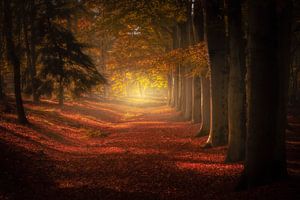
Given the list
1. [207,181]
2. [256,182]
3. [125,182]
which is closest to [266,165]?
[256,182]

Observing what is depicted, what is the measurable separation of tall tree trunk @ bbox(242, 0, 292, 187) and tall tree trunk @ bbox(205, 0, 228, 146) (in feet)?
20.3

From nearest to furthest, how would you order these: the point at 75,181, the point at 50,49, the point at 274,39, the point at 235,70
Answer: the point at 274,39, the point at 75,181, the point at 235,70, the point at 50,49

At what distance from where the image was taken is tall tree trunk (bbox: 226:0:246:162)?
11906mm

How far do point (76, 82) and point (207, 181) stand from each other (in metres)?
22.6

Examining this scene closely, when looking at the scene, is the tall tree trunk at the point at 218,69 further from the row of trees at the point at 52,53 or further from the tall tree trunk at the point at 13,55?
the row of trees at the point at 52,53

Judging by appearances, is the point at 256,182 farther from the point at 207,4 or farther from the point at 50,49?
the point at 50,49

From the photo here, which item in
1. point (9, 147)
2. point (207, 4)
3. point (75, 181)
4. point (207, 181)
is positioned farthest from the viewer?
point (207, 4)

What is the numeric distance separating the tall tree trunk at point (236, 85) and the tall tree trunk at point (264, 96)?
3789mm

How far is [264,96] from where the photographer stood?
7.96m

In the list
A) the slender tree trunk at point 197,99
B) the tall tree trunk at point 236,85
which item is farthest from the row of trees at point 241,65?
the slender tree trunk at point 197,99

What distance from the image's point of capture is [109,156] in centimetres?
1477

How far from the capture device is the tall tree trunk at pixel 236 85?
11.9 m

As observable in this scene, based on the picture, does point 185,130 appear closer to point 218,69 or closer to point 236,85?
point 218,69

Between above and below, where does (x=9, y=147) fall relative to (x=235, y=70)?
below
